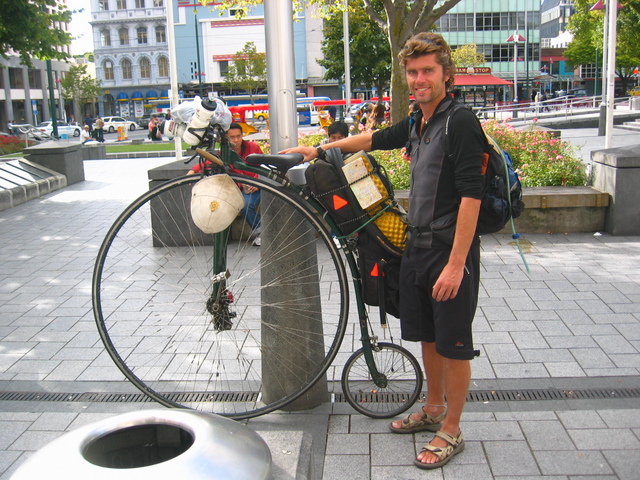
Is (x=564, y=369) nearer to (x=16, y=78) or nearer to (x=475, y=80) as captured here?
(x=475, y=80)

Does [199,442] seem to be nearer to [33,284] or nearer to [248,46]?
[33,284]

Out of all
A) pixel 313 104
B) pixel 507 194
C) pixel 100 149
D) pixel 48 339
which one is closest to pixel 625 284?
pixel 507 194

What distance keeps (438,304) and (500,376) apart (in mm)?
1391

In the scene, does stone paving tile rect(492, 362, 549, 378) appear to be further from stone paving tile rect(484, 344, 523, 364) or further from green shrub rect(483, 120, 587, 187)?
green shrub rect(483, 120, 587, 187)

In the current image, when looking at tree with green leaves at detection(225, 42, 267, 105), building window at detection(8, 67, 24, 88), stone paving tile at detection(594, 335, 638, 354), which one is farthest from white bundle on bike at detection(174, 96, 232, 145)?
building window at detection(8, 67, 24, 88)

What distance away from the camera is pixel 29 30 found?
14352mm

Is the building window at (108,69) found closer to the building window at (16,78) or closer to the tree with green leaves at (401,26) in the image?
the building window at (16,78)

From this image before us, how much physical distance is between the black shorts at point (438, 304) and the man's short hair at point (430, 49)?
815 mm

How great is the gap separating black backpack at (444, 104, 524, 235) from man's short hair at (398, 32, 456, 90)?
0.21 metres

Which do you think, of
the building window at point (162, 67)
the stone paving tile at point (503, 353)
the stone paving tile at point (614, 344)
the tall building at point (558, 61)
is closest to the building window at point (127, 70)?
the building window at point (162, 67)

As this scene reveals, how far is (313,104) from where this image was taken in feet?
161

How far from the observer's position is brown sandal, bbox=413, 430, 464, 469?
3270 mm

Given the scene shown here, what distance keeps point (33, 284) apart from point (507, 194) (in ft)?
17.3

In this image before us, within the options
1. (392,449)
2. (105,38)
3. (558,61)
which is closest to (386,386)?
(392,449)
